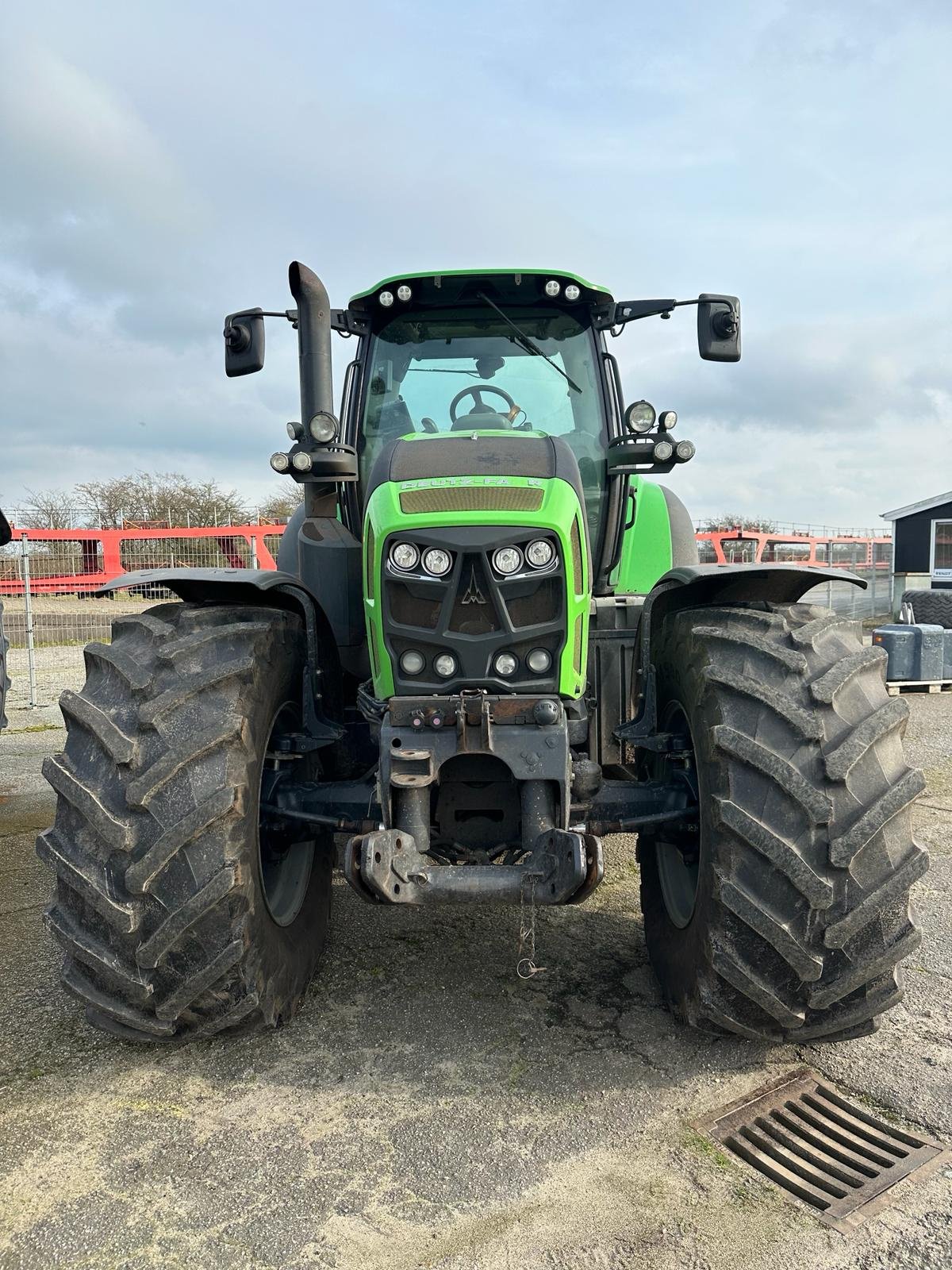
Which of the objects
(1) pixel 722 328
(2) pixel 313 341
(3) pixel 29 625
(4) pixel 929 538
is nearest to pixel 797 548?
(4) pixel 929 538

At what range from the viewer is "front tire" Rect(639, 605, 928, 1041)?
2453 millimetres

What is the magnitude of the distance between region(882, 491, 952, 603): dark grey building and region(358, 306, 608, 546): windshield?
21939 mm

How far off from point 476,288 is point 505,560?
1704 millimetres

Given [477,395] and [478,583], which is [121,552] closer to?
[477,395]

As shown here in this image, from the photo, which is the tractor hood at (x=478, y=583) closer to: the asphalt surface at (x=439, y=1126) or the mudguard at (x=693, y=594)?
the mudguard at (x=693, y=594)

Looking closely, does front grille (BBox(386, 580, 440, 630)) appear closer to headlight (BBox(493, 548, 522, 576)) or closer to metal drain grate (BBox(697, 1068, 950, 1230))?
headlight (BBox(493, 548, 522, 576))

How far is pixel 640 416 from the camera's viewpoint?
3.72 metres

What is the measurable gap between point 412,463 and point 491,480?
0.33 metres

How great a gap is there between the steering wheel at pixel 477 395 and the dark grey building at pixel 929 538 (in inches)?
870

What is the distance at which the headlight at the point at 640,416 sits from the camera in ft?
12.2

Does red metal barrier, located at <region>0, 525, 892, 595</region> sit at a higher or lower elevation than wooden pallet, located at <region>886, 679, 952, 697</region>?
higher

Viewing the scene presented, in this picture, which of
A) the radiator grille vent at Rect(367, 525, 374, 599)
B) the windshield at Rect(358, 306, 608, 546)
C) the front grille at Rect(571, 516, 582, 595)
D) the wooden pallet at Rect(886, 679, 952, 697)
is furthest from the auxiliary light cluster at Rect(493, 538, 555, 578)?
the wooden pallet at Rect(886, 679, 952, 697)

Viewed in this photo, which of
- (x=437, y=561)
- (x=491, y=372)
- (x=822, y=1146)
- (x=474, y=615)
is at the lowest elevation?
(x=822, y=1146)

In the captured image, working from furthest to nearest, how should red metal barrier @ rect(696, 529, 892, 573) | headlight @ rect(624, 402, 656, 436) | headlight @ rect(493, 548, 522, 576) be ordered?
1. red metal barrier @ rect(696, 529, 892, 573)
2. headlight @ rect(624, 402, 656, 436)
3. headlight @ rect(493, 548, 522, 576)
